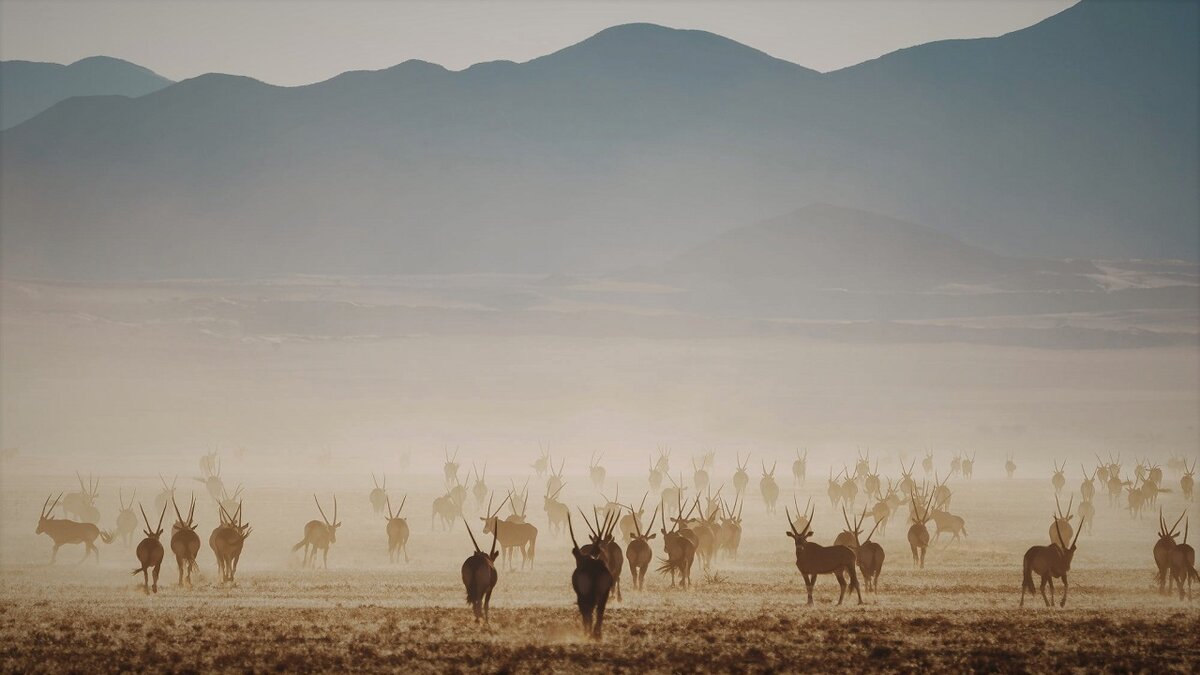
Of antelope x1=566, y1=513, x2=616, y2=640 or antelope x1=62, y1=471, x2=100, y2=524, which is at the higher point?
antelope x1=62, y1=471, x2=100, y2=524

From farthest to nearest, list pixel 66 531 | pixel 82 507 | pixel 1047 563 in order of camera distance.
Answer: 1. pixel 82 507
2. pixel 66 531
3. pixel 1047 563

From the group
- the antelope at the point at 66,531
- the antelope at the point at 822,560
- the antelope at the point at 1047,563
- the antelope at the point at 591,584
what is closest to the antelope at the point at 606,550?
the antelope at the point at 591,584

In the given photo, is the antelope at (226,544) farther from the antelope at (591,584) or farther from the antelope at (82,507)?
the antelope at (82,507)

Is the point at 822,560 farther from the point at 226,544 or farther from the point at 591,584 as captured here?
the point at 226,544

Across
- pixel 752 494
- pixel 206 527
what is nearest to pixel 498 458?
pixel 752 494

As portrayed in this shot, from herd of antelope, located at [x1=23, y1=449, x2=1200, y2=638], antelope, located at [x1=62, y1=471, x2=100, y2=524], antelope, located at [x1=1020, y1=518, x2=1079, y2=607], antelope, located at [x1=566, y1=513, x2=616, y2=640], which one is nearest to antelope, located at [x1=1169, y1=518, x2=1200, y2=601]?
herd of antelope, located at [x1=23, y1=449, x2=1200, y2=638]

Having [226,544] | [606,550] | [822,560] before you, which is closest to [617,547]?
[606,550]

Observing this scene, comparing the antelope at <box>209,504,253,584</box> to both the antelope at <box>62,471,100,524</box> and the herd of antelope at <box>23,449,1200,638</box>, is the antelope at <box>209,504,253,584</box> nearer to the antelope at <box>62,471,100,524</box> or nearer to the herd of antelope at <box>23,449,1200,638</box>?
the herd of antelope at <box>23,449,1200,638</box>

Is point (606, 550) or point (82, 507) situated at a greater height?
point (82, 507)

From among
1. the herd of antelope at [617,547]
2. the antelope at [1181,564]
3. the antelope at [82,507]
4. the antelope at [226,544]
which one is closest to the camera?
the herd of antelope at [617,547]

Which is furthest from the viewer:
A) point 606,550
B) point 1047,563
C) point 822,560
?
point 1047,563

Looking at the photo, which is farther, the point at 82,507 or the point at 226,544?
the point at 82,507

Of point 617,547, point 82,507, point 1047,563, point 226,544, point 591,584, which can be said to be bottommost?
point 591,584

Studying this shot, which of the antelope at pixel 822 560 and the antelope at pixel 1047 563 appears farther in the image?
the antelope at pixel 1047 563
